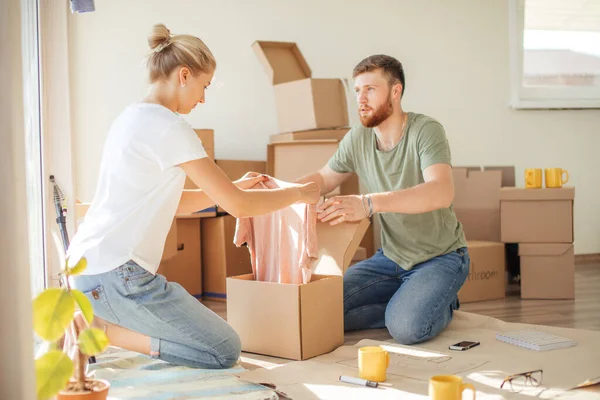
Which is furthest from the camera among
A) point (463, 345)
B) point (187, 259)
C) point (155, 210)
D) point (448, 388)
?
point (187, 259)

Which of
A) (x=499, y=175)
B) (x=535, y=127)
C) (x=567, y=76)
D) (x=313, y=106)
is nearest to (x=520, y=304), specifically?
(x=499, y=175)

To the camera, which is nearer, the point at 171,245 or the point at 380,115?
the point at 380,115

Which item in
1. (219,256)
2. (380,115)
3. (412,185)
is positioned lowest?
(219,256)

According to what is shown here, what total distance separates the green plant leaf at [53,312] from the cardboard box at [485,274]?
7.98 feet

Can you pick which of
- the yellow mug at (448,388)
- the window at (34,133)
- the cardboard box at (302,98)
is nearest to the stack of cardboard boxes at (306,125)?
the cardboard box at (302,98)

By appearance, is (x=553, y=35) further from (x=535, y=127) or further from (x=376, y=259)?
(x=376, y=259)

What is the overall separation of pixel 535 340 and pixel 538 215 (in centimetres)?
127

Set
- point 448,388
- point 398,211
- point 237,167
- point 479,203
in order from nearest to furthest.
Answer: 1. point 448,388
2. point 398,211
3. point 237,167
4. point 479,203

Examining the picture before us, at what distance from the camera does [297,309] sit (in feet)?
6.84

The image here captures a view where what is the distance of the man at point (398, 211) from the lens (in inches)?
90.7

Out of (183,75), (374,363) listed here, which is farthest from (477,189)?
(183,75)

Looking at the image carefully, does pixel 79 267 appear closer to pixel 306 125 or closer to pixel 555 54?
pixel 306 125

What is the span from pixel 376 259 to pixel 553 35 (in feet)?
9.12

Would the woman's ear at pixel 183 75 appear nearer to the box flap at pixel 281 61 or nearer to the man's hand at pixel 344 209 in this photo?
the man's hand at pixel 344 209
